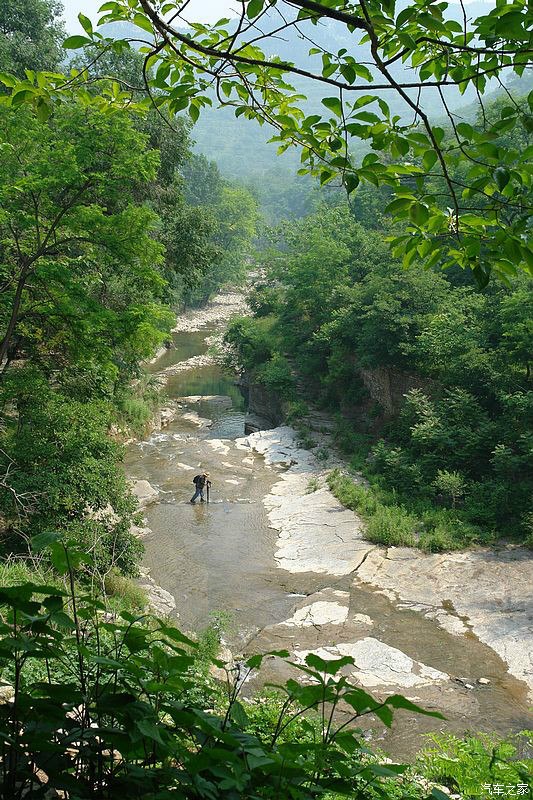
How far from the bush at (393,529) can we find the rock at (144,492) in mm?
5779

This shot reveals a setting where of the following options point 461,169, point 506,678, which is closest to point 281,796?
point 506,678

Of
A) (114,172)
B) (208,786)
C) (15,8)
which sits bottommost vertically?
(208,786)

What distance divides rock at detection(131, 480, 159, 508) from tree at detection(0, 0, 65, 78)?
13.3 m

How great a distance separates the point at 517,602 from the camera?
9977mm

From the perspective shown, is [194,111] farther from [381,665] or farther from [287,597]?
[287,597]

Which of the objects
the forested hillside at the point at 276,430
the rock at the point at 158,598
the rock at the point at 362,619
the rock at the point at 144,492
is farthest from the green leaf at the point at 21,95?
the rock at the point at 144,492

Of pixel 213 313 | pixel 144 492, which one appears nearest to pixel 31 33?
pixel 144 492

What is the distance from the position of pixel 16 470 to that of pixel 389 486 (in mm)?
8583

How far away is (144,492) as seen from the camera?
16469mm

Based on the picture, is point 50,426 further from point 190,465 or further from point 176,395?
point 176,395

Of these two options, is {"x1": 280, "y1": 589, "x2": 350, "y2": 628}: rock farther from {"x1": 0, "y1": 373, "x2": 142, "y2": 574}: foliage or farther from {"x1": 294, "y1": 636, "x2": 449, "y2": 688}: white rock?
{"x1": 0, "y1": 373, "x2": 142, "y2": 574}: foliage

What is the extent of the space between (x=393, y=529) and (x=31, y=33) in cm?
1997

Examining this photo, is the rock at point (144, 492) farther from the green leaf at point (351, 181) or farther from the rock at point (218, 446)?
the green leaf at point (351, 181)

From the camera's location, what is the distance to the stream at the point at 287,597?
788 centimetres
